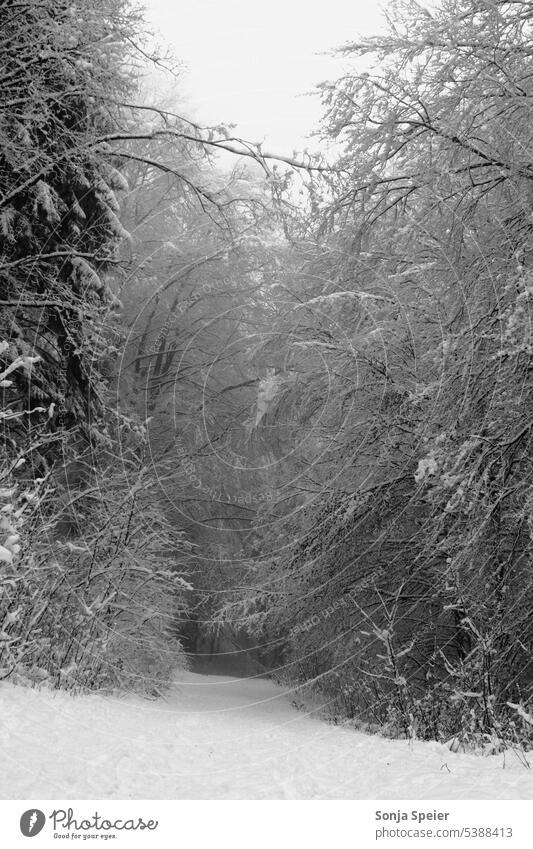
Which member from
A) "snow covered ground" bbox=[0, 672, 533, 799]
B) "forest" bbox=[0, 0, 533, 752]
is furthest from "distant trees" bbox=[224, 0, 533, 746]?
"snow covered ground" bbox=[0, 672, 533, 799]

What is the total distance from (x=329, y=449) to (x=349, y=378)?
0.96 meters

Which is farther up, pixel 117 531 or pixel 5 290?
pixel 5 290

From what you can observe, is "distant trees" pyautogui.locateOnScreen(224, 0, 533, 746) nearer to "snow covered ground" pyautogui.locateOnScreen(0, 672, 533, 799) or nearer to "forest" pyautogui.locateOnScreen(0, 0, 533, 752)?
"forest" pyautogui.locateOnScreen(0, 0, 533, 752)

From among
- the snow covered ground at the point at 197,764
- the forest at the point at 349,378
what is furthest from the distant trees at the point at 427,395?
the snow covered ground at the point at 197,764

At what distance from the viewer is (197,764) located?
4.73m

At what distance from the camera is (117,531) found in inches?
386

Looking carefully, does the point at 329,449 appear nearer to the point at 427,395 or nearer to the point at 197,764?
the point at 427,395

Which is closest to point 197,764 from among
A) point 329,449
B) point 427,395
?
point 427,395

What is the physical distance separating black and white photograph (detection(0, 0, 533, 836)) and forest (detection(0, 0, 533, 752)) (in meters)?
0.05

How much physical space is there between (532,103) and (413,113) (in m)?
1.52

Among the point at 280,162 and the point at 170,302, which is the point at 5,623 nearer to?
the point at 280,162

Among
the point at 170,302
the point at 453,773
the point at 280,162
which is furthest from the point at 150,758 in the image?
the point at 170,302

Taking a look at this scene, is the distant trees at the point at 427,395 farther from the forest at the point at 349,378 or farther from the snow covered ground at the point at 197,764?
the snow covered ground at the point at 197,764

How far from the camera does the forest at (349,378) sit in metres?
6.92
